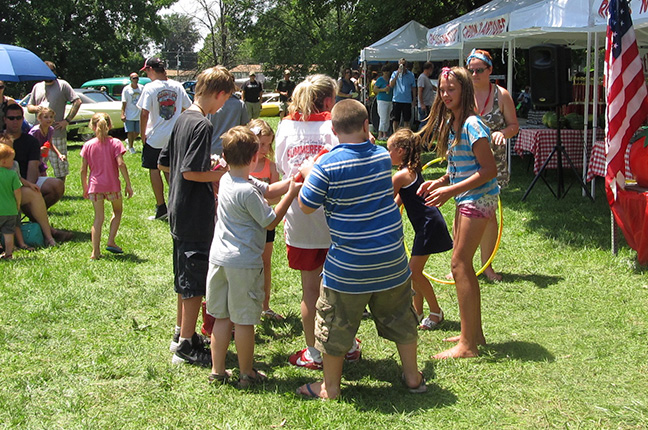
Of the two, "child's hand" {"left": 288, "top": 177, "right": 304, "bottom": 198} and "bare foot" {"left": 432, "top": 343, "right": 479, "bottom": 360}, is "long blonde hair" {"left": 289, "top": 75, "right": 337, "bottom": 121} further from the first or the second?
"bare foot" {"left": 432, "top": 343, "right": 479, "bottom": 360}

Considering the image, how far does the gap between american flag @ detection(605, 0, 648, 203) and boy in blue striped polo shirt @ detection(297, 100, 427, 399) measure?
11.6 feet

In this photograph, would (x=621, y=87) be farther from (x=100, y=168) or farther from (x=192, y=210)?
(x=100, y=168)

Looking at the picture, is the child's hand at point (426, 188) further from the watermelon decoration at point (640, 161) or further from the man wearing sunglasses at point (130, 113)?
the man wearing sunglasses at point (130, 113)

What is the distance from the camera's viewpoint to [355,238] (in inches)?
128

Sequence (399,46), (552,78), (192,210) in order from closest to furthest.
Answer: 1. (192,210)
2. (552,78)
3. (399,46)

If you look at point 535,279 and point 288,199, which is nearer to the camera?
point 288,199

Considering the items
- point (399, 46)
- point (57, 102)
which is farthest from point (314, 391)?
point (399, 46)

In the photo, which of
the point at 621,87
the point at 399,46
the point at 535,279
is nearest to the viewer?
the point at 535,279

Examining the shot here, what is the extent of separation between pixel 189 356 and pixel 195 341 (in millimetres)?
101

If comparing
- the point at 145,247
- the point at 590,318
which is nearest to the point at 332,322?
the point at 590,318

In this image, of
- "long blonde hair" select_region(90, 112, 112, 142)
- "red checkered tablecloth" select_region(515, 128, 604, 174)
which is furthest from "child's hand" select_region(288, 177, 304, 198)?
"red checkered tablecloth" select_region(515, 128, 604, 174)

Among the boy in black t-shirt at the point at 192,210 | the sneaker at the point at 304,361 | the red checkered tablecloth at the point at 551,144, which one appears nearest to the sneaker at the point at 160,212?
the boy in black t-shirt at the point at 192,210

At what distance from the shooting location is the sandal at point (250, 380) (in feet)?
12.3

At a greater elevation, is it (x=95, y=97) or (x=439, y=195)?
(x=95, y=97)
